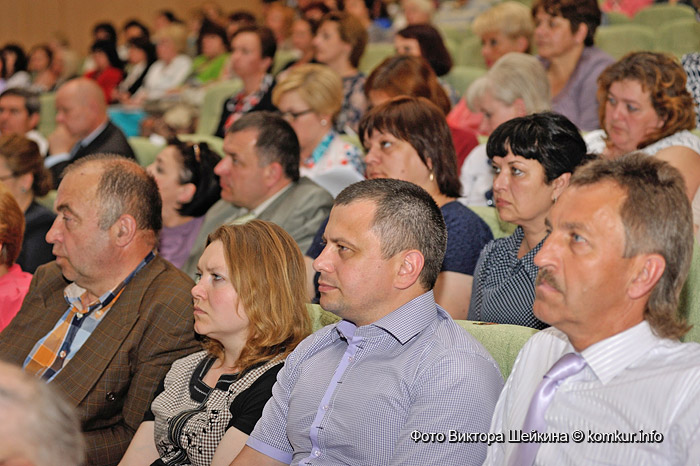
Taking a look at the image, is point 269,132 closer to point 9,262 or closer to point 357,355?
point 9,262

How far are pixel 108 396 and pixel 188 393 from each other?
286 millimetres

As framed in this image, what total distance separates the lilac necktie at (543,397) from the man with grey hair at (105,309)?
1.15 m

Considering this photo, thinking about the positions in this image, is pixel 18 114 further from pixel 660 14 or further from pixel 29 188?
pixel 660 14

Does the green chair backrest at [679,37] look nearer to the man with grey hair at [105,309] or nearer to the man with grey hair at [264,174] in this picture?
the man with grey hair at [264,174]

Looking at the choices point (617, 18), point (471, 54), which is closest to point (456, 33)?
point (471, 54)

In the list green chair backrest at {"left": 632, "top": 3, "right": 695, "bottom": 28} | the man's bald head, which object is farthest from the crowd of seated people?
green chair backrest at {"left": 632, "top": 3, "right": 695, "bottom": 28}

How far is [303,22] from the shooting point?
6789 mm

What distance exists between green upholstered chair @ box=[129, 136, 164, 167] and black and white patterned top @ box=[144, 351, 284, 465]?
276cm

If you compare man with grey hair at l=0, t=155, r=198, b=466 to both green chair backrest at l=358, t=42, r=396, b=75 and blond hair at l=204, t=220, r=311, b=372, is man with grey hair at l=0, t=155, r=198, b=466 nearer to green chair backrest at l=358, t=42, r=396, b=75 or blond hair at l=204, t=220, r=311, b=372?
blond hair at l=204, t=220, r=311, b=372

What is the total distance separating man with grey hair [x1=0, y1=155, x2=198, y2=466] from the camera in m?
2.32

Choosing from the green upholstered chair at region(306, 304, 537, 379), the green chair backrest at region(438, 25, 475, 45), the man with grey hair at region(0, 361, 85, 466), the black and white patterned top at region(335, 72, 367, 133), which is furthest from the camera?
the green chair backrest at region(438, 25, 475, 45)

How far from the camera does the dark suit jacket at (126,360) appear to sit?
Answer: 230cm

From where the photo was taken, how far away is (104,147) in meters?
4.86

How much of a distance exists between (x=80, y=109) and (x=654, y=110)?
11.4ft
